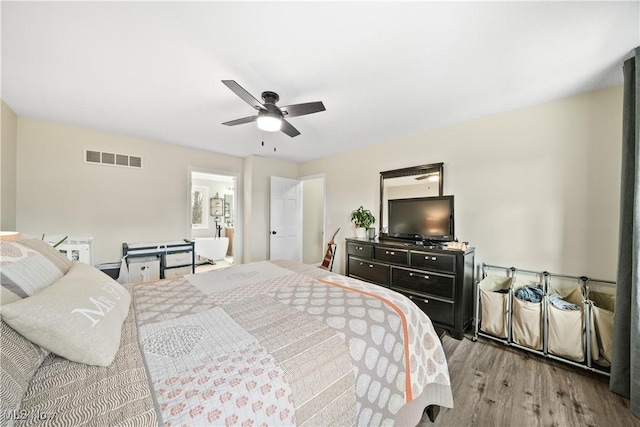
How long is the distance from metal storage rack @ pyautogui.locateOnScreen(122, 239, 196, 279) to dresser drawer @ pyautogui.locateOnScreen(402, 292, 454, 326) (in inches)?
139

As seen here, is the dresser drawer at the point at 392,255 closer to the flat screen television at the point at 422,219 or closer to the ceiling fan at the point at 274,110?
the flat screen television at the point at 422,219

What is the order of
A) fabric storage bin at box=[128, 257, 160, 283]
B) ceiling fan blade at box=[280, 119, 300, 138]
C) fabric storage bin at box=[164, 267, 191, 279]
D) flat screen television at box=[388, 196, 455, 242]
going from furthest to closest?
1. fabric storage bin at box=[164, 267, 191, 279]
2. fabric storage bin at box=[128, 257, 160, 283]
3. flat screen television at box=[388, 196, 455, 242]
4. ceiling fan blade at box=[280, 119, 300, 138]

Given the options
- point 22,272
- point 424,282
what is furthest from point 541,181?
point 22,272

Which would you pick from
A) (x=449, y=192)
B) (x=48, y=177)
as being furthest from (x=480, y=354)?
(x=48, y=177)

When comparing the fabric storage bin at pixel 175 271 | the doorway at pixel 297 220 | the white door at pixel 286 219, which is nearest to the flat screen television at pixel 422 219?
the doorway at pixel 297 220

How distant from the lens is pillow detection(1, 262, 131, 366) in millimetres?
773

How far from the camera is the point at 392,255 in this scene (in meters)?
2.99

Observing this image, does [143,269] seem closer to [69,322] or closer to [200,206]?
[69,322]

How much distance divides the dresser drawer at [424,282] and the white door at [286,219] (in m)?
2.66

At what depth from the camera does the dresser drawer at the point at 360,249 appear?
10.7 feet

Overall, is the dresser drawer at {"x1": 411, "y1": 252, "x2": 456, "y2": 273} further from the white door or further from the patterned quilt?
the white door

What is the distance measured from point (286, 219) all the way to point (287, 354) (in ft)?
13.7

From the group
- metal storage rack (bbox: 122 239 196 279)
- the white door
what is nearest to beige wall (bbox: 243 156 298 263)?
the white door

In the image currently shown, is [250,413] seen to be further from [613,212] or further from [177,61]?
[613,212]
